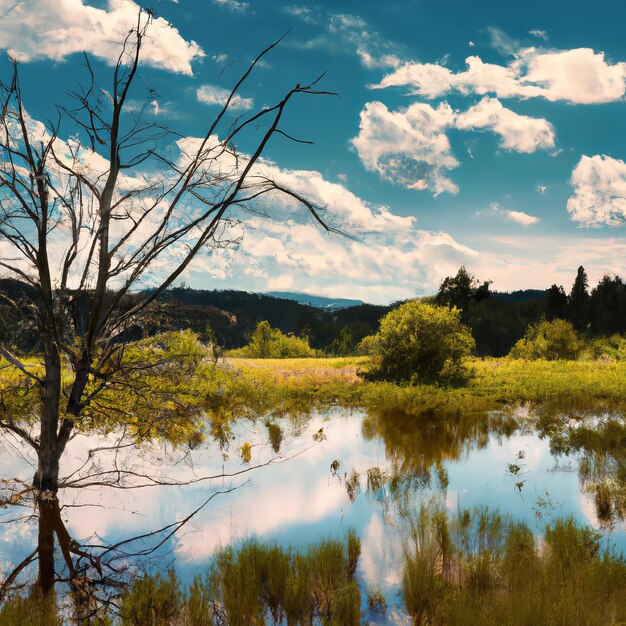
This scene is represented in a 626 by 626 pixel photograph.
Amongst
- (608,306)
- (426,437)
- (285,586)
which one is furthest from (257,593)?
(608,306)

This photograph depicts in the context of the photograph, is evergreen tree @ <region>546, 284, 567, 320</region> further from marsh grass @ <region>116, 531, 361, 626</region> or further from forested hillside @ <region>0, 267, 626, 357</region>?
marsh grass @ <region>116, 531, 361, 626</region>

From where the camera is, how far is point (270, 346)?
5128 cm

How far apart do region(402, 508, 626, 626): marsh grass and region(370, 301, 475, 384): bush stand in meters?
15.3

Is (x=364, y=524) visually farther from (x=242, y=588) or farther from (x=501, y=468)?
(x=501, y=468)

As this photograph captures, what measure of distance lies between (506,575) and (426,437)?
7592 mm

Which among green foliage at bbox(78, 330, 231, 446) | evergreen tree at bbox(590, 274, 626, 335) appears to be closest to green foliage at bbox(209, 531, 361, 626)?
green foliage at bbox(78, 330, 231, 446)

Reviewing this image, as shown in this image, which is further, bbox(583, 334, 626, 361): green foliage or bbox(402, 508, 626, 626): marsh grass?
bbox(583, 334, 626, 361): green foliage

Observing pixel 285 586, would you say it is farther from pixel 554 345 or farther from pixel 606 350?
pixel 606 350

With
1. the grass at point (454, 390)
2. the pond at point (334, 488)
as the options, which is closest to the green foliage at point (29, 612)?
the pond at point (334, 488)

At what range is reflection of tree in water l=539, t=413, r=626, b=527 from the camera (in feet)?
27.0

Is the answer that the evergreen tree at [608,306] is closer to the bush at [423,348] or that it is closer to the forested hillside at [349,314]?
the forested hillside at [349,314]

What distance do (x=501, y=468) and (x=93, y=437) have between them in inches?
363

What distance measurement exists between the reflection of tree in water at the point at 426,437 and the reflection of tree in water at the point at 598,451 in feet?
4.42

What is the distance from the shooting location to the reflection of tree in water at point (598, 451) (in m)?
8.23
